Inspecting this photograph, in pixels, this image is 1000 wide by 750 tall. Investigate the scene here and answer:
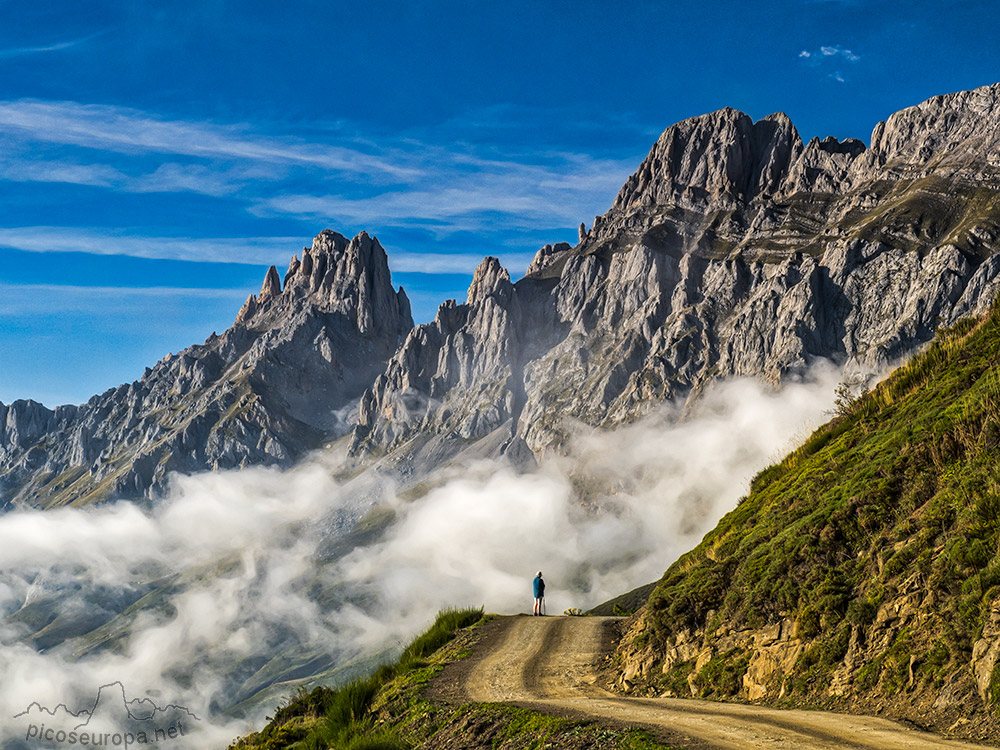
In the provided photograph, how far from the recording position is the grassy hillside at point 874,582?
44.4ft

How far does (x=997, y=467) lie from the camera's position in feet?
50.9

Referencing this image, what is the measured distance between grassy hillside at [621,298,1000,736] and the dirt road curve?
1034 mm

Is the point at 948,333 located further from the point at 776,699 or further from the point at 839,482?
the point at 776,699

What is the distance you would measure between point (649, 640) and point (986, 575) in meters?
10.0

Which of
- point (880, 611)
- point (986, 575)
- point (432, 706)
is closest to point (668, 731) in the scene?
point (880, 611)

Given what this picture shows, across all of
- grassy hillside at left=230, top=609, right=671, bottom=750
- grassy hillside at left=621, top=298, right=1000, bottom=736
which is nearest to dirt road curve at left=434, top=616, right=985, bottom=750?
grassy hillside at left=230, top=609, right=671, bottom=750

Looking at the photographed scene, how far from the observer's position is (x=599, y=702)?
1784 cm

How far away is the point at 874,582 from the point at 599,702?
658cm

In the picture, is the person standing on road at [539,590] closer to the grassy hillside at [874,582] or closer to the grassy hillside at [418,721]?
the grassy hillside at [418,721]

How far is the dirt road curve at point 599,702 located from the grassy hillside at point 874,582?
1.03 metres

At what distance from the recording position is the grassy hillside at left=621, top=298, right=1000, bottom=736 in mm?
13539

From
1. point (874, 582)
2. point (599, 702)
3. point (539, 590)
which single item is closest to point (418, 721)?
point (599, 702)

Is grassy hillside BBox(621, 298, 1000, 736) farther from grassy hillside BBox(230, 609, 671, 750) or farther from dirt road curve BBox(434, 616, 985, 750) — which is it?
grassy hillside BBox(230, 609, 671, 750)

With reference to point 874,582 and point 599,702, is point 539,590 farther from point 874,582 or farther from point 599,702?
point 874,582
